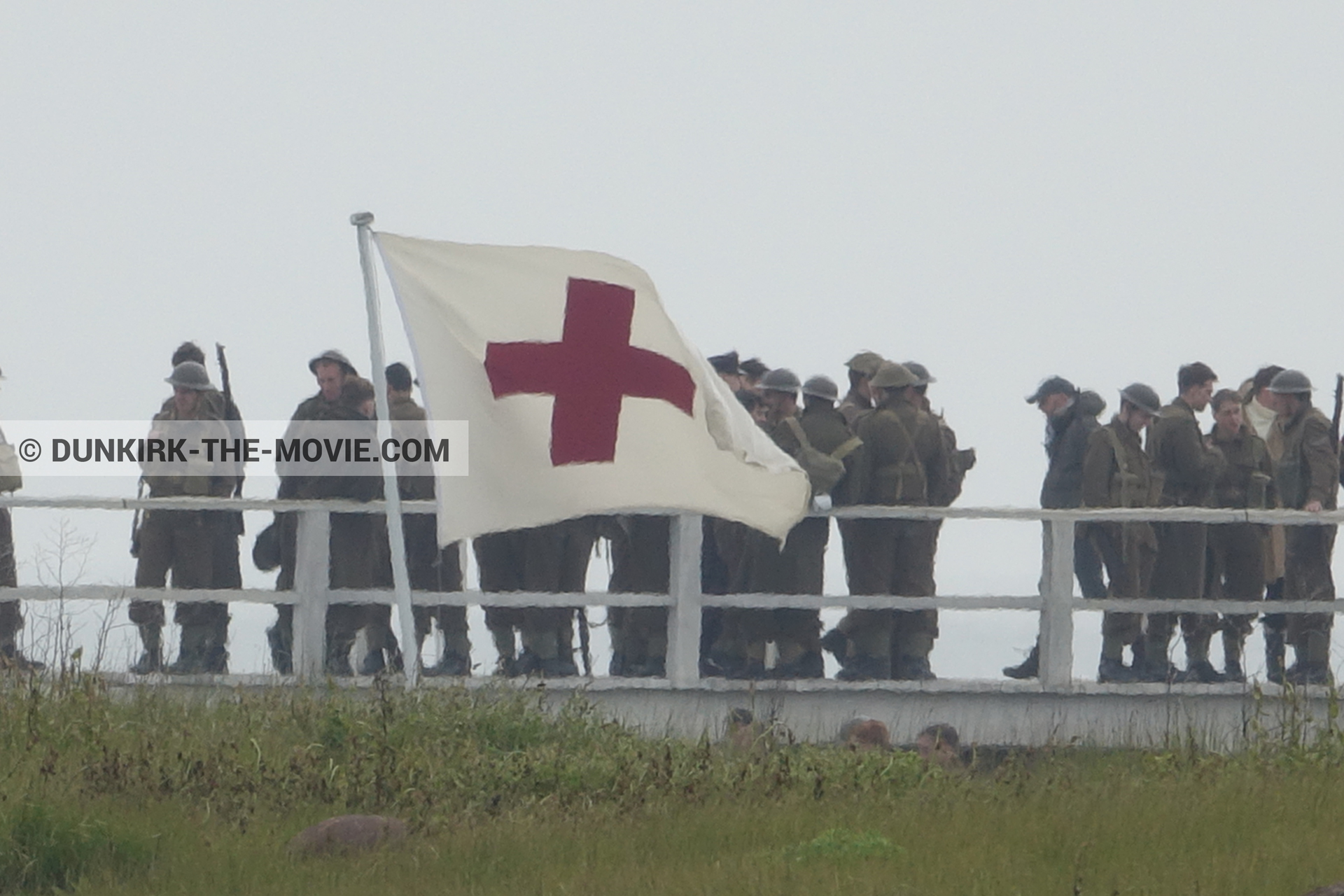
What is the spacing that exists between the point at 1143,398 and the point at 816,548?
2201mm

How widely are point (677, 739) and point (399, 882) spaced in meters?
3.15

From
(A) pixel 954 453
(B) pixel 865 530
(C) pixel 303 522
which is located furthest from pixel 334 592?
(A) pixel 954 453

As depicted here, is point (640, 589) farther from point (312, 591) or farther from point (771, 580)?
point (312, 591)

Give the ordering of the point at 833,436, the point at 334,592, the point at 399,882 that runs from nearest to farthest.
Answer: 1. the point at 399,882
2. the point at 334,592
3. the point at 833,436

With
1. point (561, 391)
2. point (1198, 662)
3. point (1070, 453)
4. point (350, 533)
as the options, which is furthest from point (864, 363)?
→ point (561, 391)

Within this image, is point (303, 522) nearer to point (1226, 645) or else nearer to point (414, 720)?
point (414, 720)

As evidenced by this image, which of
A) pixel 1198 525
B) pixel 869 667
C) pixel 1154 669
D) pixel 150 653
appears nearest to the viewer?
pixel 150 653

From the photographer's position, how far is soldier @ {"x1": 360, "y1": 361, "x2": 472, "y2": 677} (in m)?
13.8

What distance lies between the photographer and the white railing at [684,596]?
12914mm

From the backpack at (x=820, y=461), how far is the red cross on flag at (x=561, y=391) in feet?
5.78

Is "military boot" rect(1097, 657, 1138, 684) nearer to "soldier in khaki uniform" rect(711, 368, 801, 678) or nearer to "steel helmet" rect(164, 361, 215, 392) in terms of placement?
"soldier in khaki uniform" rect(711, 368, 801, 678)

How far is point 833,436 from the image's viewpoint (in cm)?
1405

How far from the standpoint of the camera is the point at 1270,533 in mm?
14953

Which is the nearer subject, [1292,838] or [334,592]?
[1292,838]
